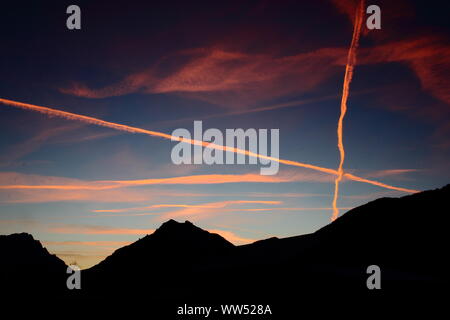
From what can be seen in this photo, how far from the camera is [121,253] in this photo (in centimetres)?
16850

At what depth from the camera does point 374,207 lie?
8338 cm

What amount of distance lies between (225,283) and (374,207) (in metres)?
46.4

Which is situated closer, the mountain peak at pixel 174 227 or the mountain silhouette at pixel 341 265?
the mountain silhouette at pixel 341 265

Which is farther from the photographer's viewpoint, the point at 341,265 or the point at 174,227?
the point at 174,227

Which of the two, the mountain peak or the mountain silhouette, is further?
the mountain peak

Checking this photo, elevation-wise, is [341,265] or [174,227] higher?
[341,265]

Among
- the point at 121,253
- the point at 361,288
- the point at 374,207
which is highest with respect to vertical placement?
the point at 374,207

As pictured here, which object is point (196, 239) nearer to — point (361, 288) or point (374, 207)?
point (374, 207)

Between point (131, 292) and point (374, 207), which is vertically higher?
point (374, 207)
